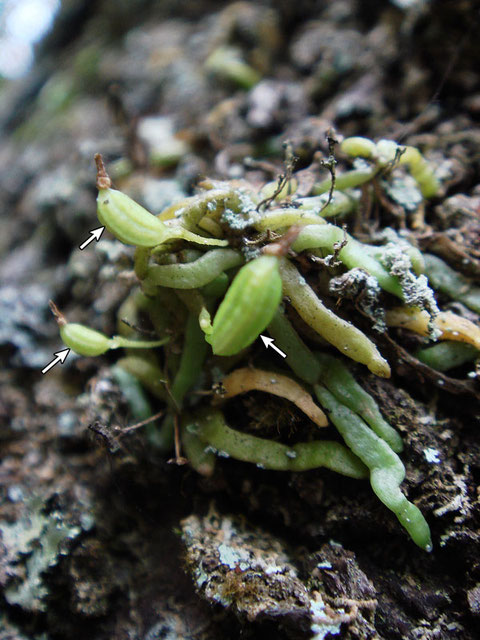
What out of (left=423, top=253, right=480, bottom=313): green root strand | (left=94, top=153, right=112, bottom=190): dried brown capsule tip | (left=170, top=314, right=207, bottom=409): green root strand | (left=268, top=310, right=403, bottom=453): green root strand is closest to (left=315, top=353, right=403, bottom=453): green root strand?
(left=268, top=310, right=403, bottom=453): green root strand

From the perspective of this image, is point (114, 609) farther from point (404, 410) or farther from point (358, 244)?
point (358, 244)

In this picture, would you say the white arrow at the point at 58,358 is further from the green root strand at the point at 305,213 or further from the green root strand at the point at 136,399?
the green root strand at the point at 305,213

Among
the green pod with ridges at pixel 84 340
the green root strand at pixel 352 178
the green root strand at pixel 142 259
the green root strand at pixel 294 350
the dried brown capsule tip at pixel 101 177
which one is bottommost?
the green root strand at pixel 294 350

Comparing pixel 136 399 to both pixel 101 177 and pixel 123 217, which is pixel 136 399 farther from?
pixel 101 177

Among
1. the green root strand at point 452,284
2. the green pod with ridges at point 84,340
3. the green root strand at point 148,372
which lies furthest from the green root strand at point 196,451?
the green root strand at point 452,284

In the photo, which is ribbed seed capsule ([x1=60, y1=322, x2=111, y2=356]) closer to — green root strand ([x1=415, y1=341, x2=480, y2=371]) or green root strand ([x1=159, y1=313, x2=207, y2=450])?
green root strand ([x1=159, y1=313, x2=207, y2=450])
